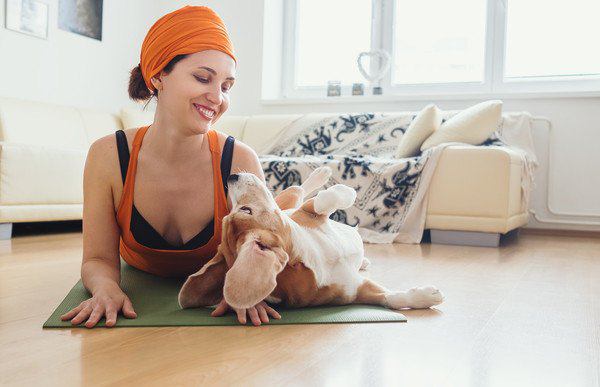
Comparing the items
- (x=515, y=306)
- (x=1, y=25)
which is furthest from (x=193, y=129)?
(x=1, y=25)

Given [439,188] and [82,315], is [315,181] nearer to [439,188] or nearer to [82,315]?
[82,315]

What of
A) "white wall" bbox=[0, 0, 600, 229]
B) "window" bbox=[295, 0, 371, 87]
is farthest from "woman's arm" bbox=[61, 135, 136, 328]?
"window" bbox=[295, 0, 371, 87]

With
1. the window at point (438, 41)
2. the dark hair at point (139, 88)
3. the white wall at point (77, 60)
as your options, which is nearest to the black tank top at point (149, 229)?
the dark hair at point (139, 88)

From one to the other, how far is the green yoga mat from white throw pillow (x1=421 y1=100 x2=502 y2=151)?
2280 millimetres

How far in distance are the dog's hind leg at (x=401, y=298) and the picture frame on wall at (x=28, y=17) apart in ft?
11.4

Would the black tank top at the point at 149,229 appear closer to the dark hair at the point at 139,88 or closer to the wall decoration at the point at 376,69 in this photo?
the dark hair at the point at 139,88

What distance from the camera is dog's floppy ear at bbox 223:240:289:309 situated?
3.68 ft

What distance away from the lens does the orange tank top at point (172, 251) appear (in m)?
1.51

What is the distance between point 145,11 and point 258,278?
4609 millimetres

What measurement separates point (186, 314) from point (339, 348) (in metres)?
0.40

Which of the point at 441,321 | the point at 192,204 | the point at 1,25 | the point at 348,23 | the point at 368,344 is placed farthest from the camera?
the point at 348,23

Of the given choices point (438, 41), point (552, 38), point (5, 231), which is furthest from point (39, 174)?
point (552, 38)

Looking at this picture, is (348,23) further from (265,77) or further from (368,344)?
(368,344)

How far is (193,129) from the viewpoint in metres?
1.44
